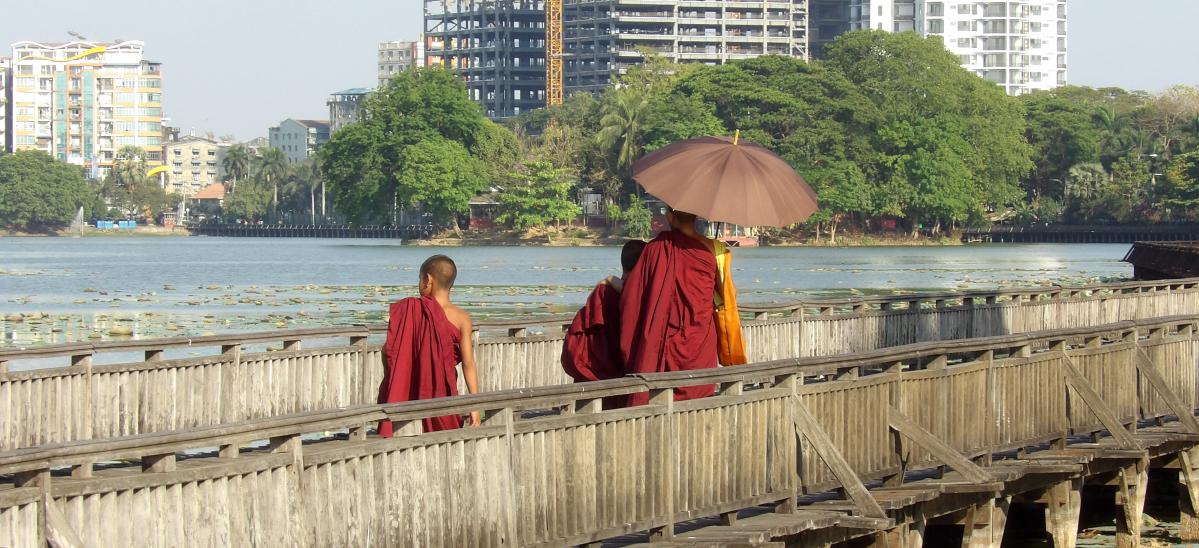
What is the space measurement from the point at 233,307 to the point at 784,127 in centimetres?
7943

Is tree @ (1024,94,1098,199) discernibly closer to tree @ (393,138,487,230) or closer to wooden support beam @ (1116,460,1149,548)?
tree @ (393,138,487,230)

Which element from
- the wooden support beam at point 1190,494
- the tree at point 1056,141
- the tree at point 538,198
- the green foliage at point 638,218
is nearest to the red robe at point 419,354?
the wooden support beam at point 1190,494

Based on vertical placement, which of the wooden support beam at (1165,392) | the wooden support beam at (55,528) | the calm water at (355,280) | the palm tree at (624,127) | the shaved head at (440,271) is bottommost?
the calm water at (355,280)

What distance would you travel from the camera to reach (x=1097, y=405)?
14836 mm

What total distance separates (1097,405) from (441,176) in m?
115

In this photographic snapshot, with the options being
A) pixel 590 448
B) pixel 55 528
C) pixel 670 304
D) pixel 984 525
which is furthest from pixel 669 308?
pixel 55 528

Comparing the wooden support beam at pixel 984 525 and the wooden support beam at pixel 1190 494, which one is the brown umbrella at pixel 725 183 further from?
the wooden support beam at pixel 1190 494

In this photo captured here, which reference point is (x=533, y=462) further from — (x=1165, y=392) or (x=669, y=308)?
(x=1165, y=392)

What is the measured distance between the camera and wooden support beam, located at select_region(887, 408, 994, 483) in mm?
12125

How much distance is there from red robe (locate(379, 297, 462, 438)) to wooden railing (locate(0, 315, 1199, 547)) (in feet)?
1.63

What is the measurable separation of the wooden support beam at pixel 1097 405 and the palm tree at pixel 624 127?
116 metres

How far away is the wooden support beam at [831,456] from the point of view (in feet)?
36.5

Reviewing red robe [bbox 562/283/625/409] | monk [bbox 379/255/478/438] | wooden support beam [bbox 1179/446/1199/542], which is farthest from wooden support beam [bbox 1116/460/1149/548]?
monk [bbox 379/255/478/438]

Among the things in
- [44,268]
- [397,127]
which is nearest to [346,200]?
[397,127]
